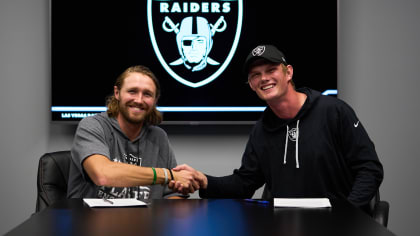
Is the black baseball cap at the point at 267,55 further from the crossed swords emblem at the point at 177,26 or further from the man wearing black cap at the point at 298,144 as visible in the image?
the crossed swords emblem at the point at 177,26

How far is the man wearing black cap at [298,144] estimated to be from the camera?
2469 mm

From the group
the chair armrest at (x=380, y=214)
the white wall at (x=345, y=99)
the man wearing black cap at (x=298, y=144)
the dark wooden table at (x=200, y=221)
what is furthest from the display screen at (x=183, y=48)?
the dark wooden table at (x=200, y=221)

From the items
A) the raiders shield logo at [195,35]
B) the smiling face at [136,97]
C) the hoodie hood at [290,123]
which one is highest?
the raiders shield logo at [195,35]

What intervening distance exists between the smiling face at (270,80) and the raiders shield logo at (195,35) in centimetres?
103

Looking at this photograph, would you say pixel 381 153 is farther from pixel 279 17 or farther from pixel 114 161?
pixel 114 161

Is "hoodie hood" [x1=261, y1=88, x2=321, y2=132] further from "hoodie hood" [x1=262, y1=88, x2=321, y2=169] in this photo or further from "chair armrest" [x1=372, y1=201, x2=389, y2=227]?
"chair armrest" [x1=372, y1=201, x2=389, y2=227]

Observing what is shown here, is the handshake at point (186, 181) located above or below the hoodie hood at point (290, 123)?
below

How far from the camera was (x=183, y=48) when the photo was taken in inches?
142

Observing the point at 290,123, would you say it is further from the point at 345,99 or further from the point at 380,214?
the point at 345,99

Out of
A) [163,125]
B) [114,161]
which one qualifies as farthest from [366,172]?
[163,125]

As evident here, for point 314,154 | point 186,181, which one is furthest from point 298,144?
point 186,181

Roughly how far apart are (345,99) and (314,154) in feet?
4.26

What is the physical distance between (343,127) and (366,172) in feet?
0.91

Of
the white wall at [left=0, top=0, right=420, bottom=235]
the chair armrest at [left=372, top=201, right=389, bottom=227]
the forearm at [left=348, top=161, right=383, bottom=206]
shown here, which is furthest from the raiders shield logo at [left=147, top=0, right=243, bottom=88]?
the chair armrest at [left=372, top=201, right=389, bottom=227]
